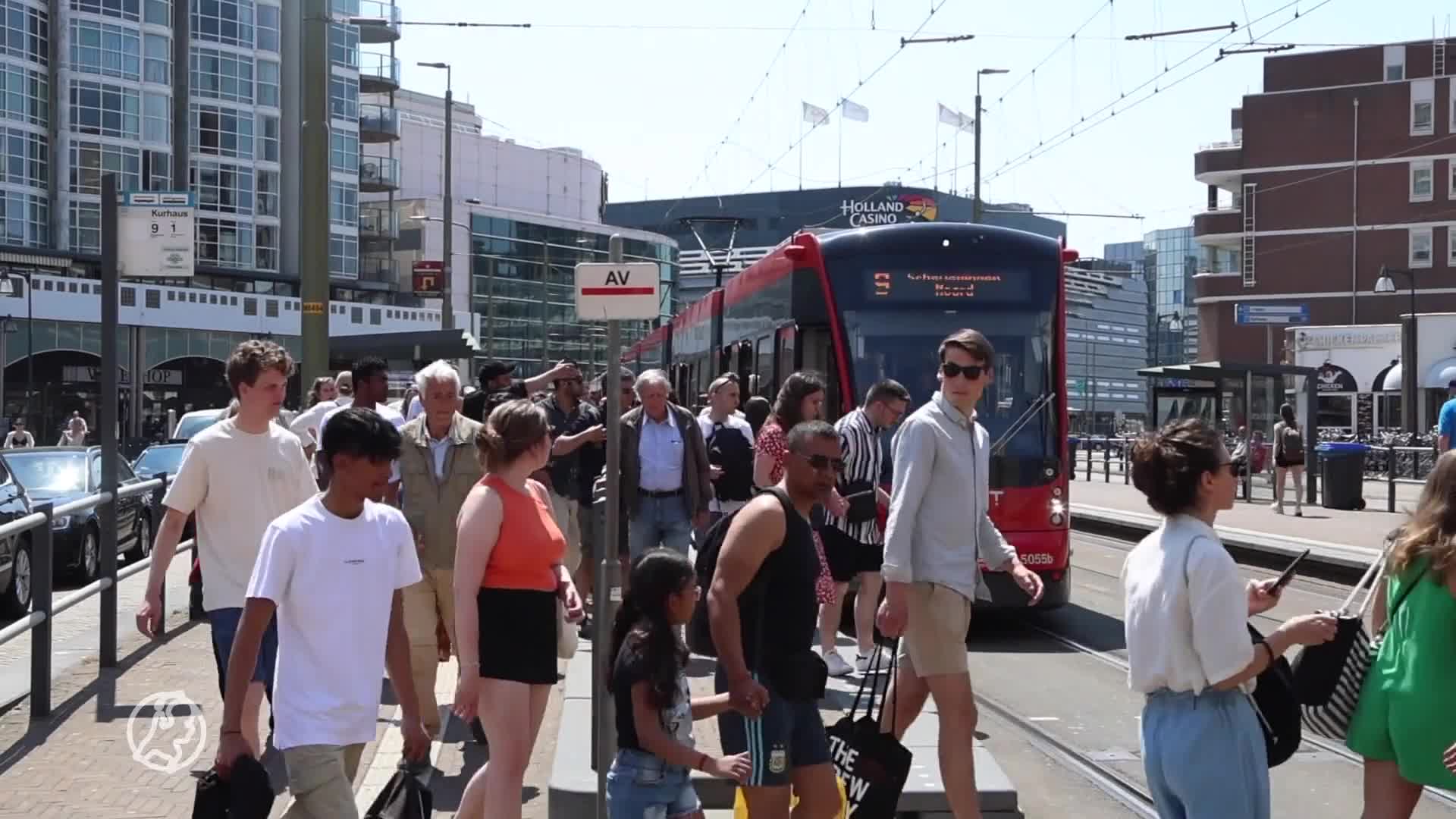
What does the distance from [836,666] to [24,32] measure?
58.4m

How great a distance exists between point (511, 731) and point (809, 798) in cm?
101

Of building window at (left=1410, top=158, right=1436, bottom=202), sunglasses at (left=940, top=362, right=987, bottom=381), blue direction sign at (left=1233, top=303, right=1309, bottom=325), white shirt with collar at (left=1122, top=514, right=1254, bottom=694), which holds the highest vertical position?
building window at (left=1410, top=158, right=1436, bottom=202)

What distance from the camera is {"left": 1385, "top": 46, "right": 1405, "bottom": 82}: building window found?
67.9 metres

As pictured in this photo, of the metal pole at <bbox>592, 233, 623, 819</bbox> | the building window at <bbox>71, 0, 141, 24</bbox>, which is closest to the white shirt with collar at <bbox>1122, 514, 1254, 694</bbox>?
the metal pole at <bbox>592, 233, 623, 819</bbox>

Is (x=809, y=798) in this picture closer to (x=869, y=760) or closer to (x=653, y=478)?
(x=869, y=760)

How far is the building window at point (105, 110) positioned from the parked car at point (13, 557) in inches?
2071

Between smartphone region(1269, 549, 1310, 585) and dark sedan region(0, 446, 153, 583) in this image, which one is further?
dark sedan region(0, 446, 153, 583)

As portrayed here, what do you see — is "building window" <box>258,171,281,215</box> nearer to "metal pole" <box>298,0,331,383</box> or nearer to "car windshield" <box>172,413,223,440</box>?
"car windshield" <box>172,413,223,440</box>

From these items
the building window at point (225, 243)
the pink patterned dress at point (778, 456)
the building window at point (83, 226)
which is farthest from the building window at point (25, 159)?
the pink patterned dress at point (778, 456)

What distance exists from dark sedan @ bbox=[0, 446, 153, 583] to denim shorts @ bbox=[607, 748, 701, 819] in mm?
12334

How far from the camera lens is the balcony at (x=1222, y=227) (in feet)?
237

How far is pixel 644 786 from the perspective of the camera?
4.94 metres

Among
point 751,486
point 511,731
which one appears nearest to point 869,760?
point 511,731

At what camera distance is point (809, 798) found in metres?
5.35
